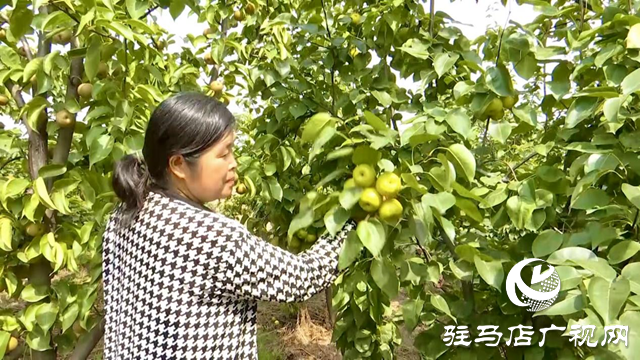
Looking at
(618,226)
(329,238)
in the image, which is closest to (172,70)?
(329,238)

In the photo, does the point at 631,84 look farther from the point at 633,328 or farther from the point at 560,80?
the point at 633,328

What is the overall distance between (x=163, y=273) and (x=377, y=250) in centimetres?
51

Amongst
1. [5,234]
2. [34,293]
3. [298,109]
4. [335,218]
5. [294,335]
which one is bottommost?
[294,335]

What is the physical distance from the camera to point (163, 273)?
123cm

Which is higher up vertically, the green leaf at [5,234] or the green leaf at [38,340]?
the green leaf at [5,234]

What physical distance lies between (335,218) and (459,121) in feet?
1.37

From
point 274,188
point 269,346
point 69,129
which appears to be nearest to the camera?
point 69,129

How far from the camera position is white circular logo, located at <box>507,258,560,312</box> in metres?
1.20

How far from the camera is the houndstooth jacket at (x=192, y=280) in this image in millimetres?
1215

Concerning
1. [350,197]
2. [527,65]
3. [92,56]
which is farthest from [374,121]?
[92,56]

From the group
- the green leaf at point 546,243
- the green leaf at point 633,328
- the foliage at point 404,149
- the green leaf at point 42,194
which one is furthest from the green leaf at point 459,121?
the green leaf at point 42,194

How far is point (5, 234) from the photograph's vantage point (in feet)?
5.42

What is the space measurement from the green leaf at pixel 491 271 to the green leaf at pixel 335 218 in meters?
0.35

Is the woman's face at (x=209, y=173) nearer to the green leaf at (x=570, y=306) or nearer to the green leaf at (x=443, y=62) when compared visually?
the green leaf at (x=443, y=62)
